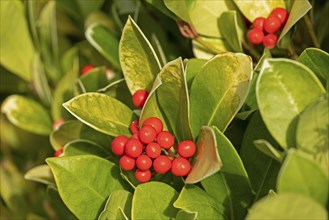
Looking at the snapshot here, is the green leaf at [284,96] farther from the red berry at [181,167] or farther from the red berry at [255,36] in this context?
the red berry at [255,36]

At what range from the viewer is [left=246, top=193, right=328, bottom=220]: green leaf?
778 millimetres

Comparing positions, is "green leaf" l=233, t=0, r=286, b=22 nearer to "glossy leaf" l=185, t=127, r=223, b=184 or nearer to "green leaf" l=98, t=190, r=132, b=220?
"glossy leaf" l=185, t=127, r=223, b=184

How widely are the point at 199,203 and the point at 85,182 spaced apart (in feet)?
0.71

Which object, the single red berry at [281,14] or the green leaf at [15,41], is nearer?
the single red berry at [281,14]

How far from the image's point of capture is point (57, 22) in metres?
1.77

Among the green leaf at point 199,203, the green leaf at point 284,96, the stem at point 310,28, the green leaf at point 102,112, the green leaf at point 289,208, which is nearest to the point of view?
the green leaf at point 289,208

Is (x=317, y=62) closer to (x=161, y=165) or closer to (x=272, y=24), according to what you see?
(x=272, y=24)

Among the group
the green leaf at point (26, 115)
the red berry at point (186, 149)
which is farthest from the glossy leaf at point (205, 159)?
the green leaf at point (26, 115)

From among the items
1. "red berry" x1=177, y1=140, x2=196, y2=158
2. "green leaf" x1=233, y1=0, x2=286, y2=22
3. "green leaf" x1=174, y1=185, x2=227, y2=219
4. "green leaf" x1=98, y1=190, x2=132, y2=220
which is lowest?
"green leaf" x1=174, y1=185, x2=227, y2=219

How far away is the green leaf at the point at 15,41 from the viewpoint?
5.13 ft

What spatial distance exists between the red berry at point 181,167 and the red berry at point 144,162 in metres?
0.04

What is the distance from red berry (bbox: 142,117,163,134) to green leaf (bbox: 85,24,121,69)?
1.17 ft

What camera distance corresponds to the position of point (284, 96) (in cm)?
93

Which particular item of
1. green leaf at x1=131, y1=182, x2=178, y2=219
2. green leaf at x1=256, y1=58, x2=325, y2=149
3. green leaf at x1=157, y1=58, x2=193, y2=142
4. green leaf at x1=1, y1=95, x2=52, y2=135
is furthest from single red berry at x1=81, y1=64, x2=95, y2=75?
green leaf at x1=256, y1=58, x2=325, y2=149
